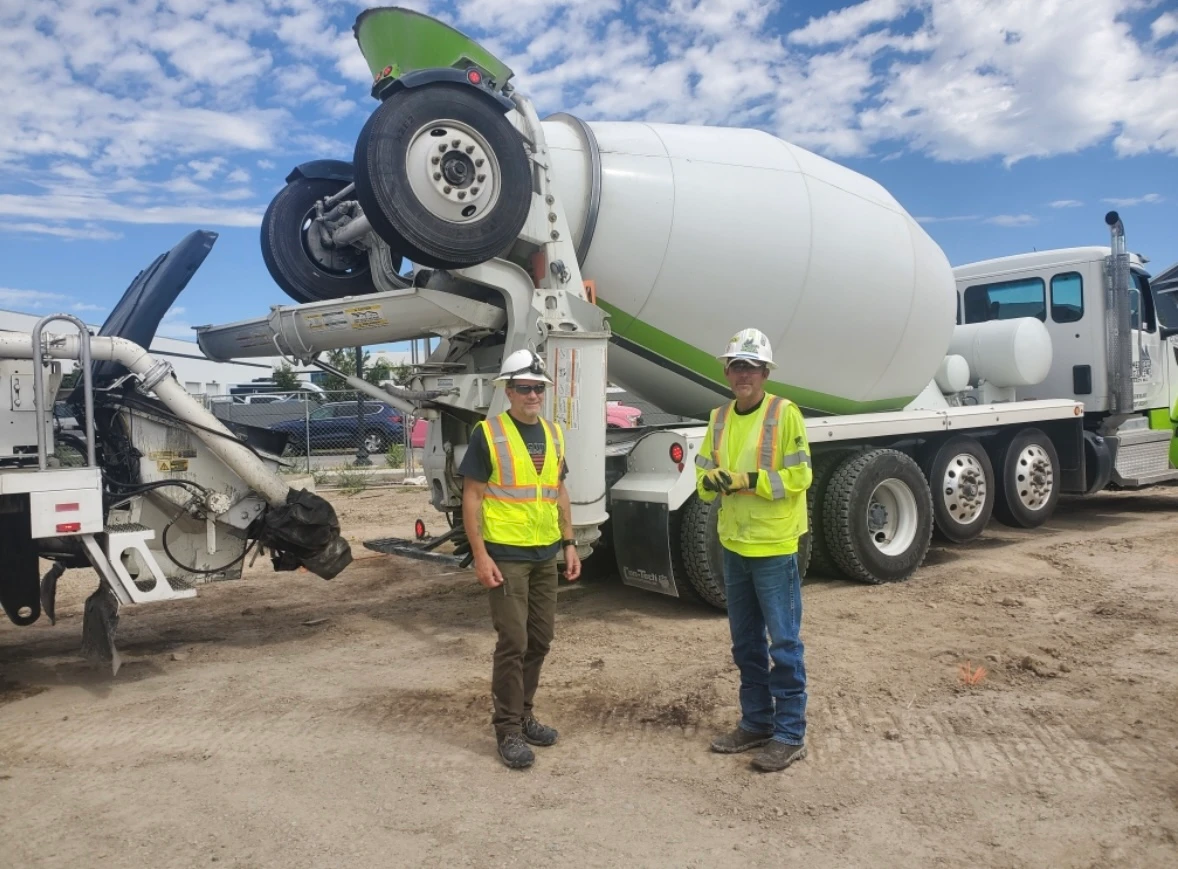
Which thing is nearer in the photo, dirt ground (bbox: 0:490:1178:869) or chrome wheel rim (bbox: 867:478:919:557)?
dirt ground (bbox: 0:490:1178:869)

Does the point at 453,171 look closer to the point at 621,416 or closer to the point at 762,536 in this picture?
the point at 762,536

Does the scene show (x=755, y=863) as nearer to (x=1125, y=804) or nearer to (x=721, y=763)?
(x=721, y=763)

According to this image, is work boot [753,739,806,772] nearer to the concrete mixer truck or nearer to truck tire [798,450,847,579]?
the concrete mixer truck

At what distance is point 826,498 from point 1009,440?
2884 millimetres

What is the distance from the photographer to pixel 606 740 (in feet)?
14.1

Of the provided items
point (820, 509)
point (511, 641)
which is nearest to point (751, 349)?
point (511, 641)

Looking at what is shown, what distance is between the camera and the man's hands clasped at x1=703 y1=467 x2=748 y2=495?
400cm

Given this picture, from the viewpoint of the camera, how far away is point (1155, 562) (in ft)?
26.0

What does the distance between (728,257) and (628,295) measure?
2.44ft

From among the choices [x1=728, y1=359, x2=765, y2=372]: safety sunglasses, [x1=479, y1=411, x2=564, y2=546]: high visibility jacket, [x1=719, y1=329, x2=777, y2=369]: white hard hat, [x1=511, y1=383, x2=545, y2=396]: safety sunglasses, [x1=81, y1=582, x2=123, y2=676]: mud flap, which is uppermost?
[x1=719, y1=329, x2=777, y2=369]: white hard hat

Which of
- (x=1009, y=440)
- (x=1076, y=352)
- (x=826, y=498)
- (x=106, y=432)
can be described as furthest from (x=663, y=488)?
(x=1076, y=352)

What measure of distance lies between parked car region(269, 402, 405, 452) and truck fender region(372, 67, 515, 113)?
12.5 metres

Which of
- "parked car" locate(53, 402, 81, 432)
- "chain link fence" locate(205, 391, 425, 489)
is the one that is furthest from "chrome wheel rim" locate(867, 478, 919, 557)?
"chain link fence" locate(205, 391, 425, 489)

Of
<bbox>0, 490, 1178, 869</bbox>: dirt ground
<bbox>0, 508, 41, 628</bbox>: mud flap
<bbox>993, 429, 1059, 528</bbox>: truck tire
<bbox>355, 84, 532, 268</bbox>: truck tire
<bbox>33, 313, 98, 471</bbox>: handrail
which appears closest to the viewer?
<bbox>0, 490, 1178, 869</bbox>: dirt ground
